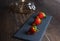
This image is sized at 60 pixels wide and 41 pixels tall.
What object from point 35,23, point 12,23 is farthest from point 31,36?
point 12,23

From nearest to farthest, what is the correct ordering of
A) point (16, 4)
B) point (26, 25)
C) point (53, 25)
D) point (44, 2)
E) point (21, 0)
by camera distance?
1. point (26, 25)
2. point (53, 25)
3. point (16, 4)
4. point (21, 0)
5. point (44, 2)

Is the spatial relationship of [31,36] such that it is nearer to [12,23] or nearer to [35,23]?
[35,23]

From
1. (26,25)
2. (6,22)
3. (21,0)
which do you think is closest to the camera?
(26,25)

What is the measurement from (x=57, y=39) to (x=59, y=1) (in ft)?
3.69

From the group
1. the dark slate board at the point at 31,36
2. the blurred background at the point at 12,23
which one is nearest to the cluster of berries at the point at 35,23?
the dark slate board at the point at 31,36

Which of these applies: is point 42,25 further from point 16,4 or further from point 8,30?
point 16,4

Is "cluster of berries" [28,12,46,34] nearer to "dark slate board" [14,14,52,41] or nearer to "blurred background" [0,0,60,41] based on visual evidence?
"dark slate board" [14,14,52,41]

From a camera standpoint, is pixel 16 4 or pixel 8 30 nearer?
pixel 8 30

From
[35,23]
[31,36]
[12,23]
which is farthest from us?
[12,23]

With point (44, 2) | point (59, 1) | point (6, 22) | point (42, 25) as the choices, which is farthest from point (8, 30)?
point (59, 1)

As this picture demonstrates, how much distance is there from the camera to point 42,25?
121 centimetres

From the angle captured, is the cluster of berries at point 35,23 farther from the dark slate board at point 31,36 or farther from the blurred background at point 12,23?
the blurred background at point 12,23

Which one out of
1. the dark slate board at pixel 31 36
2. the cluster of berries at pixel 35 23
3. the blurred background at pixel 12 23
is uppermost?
the cluster of berries at pixel 35 23

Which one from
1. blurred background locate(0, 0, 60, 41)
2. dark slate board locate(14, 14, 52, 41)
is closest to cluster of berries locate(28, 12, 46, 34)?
dark slate board locate(14, 14, 52, 41)
